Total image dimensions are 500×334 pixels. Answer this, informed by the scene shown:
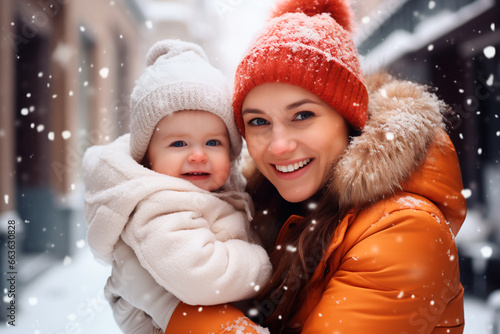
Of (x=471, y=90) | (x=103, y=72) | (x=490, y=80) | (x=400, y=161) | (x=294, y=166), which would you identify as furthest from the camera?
(x=103, y=72)

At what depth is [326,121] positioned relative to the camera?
131cm

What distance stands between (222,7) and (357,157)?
3.30ft

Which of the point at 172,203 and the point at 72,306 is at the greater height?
the point at 172,203

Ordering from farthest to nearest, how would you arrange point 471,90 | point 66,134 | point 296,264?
point 66,134 → point 471,90 → point 296,264

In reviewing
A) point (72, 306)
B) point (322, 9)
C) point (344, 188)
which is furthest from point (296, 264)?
point (72, 306)

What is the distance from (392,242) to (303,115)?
0.52 meters

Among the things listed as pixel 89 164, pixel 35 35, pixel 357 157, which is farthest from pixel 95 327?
pixel 35 35

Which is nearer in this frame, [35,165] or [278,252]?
[278,252]

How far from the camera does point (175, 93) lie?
1348mm

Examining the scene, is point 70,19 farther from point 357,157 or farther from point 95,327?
point 357,157

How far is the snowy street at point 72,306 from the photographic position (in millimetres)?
2248

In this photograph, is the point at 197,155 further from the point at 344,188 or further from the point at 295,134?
the point at 344,188

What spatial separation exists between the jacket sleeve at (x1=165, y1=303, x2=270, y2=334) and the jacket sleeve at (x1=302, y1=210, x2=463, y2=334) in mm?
181

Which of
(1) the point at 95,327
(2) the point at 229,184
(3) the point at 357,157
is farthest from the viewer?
(1) the point at 95,327
